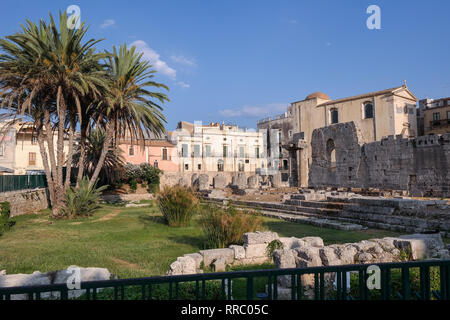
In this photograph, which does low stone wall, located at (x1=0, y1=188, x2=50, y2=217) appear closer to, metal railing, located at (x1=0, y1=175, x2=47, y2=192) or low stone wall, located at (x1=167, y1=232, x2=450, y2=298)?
metal railing, located at (x1=0, y1=175, x2=47, y2=192)

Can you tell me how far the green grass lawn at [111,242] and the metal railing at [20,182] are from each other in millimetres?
2826

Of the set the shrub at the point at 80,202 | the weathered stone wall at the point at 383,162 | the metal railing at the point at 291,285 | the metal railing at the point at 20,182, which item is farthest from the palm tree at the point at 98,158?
the metal railing at the point at 291,285

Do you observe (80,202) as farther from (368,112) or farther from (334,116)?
(334,116)

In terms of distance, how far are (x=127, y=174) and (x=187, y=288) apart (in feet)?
80.0

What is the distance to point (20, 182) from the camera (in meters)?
15.8

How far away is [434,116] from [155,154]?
117 feet

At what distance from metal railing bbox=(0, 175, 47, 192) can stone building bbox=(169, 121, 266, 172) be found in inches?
1024

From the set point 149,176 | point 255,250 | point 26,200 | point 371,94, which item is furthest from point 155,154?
point 255,250

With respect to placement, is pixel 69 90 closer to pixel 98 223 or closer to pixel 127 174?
pixel 98 223

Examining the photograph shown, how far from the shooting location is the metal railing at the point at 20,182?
46.5 feet

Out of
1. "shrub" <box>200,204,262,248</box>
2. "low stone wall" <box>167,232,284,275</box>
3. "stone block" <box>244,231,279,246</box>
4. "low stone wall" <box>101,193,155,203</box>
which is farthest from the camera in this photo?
"low stone wall" <box>101,193,155,203</box>

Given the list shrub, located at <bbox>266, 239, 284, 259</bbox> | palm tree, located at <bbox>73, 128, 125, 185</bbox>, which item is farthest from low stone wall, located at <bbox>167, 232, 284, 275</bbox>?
palm tree, located at <bbox>73, 128, 125, 185</bbox>

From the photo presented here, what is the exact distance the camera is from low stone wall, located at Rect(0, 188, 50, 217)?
1361 centimetres
